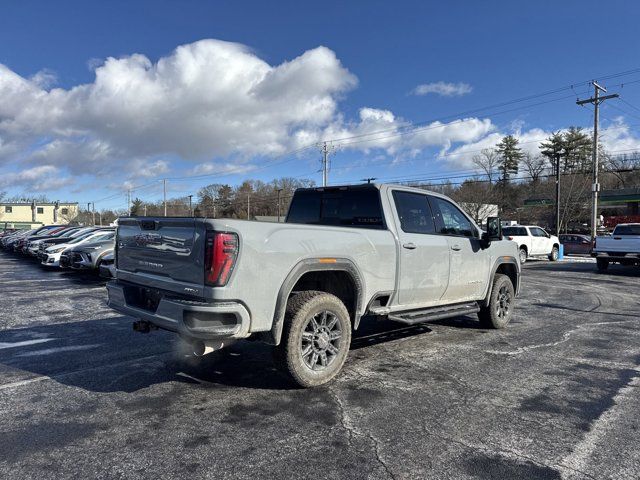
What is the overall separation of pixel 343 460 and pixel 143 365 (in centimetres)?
292

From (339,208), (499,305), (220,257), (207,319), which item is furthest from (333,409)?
(499,305)

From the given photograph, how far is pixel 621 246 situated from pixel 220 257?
17979 millimetres

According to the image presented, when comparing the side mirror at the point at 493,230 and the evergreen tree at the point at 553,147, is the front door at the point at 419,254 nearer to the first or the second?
the side mirror at the point at 493,230

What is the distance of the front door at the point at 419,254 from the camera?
17.5 ft

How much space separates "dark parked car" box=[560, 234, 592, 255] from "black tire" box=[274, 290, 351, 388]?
31581 mm

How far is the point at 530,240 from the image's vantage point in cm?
2333

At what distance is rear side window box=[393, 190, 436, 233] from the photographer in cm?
555

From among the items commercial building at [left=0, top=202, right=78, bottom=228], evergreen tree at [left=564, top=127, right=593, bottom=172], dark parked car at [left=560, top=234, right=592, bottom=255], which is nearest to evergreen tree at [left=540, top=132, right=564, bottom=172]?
evergreen tree at [left=564, top=127, right=593, bottom=172]

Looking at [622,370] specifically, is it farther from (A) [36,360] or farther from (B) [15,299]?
(B) [15,299]

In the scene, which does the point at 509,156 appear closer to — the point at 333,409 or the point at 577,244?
the point at 577,244

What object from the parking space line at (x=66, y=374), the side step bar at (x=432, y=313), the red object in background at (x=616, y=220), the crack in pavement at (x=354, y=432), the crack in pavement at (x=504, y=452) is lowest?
the crack in pavement at (x=504, y=452)

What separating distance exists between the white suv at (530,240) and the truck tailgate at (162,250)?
20.8 m

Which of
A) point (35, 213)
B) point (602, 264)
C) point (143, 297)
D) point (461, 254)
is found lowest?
point (602, 264)

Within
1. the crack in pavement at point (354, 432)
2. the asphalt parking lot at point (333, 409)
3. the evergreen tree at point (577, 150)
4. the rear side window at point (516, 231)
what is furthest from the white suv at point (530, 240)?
the evergreen tree at point (577, 150)
